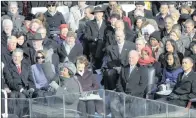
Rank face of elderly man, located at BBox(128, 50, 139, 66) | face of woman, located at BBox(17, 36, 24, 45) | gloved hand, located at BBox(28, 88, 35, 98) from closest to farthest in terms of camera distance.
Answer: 1. gloved hand, located at BBox(28, 88, 35, 98)
2. face of elderly man, located at BBox(128, 50, 139, 66)
3. face of woman, located at BBox(17, 36, 24, 45)

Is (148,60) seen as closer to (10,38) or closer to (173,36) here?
(173,36)

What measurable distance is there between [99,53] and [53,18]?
258 centimetres

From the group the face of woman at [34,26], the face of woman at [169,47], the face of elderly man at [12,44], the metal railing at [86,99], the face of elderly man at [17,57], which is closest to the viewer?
the metal railing at [86,99]

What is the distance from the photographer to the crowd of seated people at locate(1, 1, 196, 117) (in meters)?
14.1

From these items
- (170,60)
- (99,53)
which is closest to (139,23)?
(99,53)

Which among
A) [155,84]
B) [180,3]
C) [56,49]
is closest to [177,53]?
[155,84]

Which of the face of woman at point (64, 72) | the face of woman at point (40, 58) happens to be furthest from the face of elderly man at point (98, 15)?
the face of woman at point (64, 72)

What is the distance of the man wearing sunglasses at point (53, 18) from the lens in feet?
62.5

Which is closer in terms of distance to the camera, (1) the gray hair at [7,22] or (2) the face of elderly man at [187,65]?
(2) the face of elderly man at [187,65]

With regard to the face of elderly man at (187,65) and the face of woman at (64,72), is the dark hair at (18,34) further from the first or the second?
the face of elderly man at (187,65)

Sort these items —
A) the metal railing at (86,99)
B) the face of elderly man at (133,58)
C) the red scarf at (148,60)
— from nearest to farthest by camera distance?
the metal railing at (86,99) → the face of elderly man at (133,58) → the red scarf at (148,60)

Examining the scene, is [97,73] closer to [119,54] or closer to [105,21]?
[119,54]

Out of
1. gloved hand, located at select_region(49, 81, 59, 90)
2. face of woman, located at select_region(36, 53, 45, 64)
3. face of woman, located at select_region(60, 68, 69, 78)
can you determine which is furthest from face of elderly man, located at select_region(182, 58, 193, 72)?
face of woman, located at select_region(36, 53, 45, 64)

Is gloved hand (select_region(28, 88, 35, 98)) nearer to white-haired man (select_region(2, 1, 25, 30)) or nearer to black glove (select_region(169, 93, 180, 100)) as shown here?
black glove (select_region(169, 93, 180, 100))
